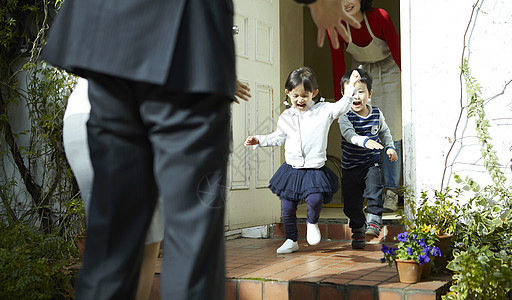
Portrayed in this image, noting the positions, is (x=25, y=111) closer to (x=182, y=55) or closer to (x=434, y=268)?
(x=434, y=268)

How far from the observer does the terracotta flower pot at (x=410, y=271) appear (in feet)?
8.59

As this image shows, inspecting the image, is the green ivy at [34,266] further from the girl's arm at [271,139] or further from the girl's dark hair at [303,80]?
the girl's dark hair at [303,80]

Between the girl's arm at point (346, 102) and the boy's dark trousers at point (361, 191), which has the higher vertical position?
the girl's arm at point (346, 102)

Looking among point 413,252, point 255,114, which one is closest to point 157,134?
point 413,252

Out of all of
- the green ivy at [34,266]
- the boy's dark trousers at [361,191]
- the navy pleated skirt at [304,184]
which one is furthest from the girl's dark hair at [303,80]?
the green ivy at [34,266]

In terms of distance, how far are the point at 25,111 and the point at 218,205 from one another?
3574 mm

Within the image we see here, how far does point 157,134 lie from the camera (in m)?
1.16

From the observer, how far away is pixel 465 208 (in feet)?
10.1

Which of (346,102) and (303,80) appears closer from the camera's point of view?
(346,102)

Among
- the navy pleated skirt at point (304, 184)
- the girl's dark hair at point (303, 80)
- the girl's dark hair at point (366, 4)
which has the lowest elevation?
the navy pleated skirt at point (304, 184)

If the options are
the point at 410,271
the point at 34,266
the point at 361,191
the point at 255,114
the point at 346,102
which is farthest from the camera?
the point at 255,114

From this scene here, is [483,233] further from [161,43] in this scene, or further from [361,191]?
[161,43]

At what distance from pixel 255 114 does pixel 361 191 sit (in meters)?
1.06

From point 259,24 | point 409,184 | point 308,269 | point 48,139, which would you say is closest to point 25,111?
point 48,139
